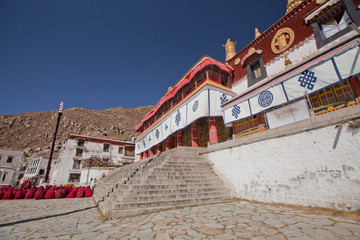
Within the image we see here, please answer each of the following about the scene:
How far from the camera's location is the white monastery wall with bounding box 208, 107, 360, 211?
416 cm

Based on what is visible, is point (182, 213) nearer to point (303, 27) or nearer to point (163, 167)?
point (163, 167)

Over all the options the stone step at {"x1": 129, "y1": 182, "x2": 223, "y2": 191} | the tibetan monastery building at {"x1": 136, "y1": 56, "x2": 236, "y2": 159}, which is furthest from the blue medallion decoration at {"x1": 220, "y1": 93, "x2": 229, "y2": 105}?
the stone step at {"x1": 129, "y1": 182, "x2": 223, "y2": 191}

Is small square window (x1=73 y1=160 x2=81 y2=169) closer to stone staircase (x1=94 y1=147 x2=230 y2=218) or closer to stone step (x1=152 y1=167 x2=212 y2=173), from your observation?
stone staircase (x1=94 y1=147 x2=230 y2=218)

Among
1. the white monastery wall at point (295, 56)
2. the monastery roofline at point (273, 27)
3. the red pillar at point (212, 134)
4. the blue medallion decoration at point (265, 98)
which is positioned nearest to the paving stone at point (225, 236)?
the blue medallion decoration at point (265, 98)

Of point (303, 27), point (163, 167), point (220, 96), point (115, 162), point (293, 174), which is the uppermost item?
point (303, 27)

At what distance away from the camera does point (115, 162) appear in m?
28.1

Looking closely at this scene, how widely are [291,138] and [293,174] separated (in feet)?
3.94

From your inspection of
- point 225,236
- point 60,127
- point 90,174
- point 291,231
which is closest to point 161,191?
point 225,236

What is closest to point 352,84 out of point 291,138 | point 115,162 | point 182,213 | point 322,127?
point 322,127

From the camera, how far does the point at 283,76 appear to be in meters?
6.97

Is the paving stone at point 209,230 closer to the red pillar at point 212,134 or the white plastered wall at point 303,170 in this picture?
the white plastered wall at point 303,170

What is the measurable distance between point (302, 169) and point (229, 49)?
12.8 metres

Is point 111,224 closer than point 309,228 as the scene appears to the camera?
No

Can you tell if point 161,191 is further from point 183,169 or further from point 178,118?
point 178,118
